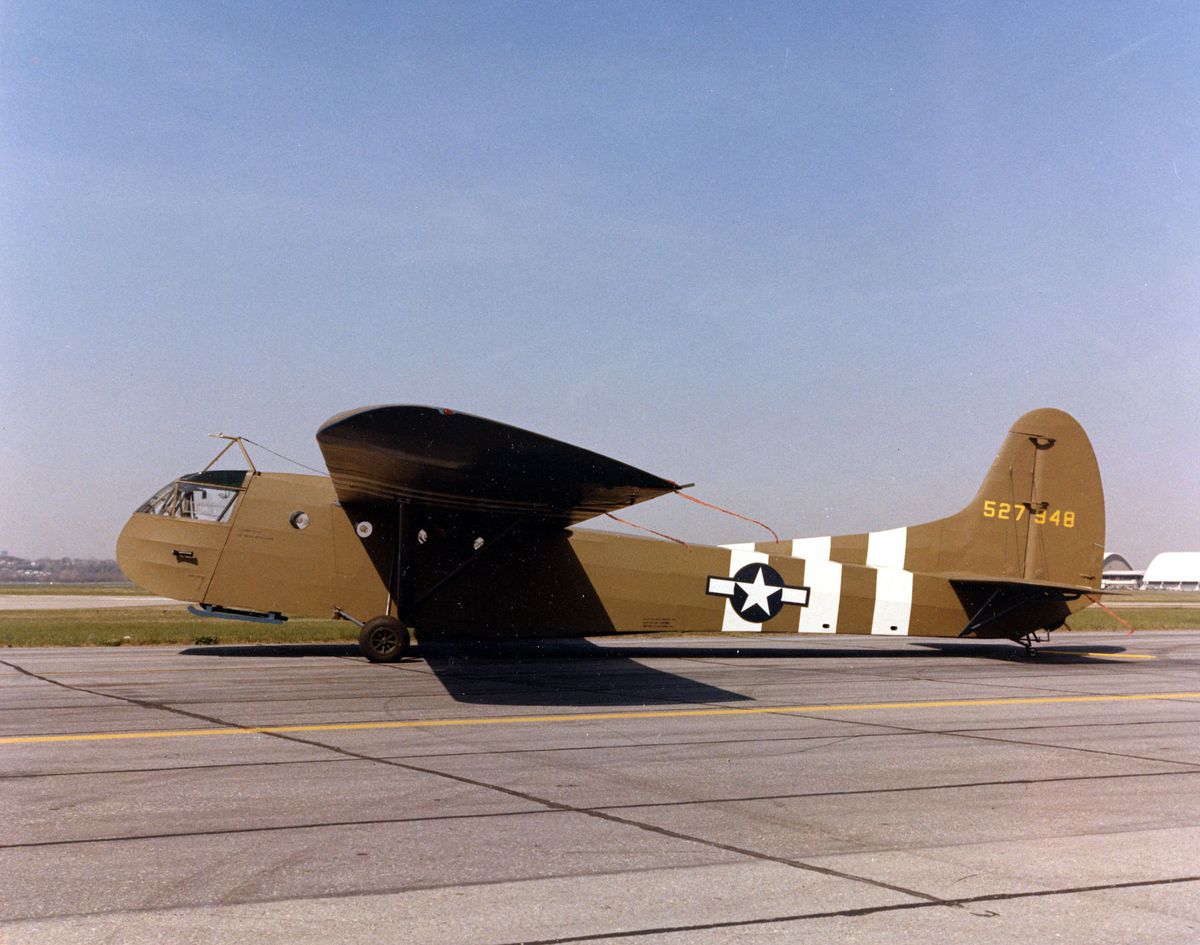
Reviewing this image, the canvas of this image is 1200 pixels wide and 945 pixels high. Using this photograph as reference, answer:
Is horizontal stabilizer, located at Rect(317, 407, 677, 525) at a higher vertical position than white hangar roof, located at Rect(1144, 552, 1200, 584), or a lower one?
lower

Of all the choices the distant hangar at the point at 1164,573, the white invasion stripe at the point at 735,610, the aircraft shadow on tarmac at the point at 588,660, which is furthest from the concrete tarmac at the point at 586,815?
the distant hangar at the point at 1164,573

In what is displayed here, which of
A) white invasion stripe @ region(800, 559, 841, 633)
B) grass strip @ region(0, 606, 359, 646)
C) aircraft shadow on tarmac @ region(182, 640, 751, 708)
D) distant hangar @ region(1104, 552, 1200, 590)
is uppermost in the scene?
distant hangar @ region(1104, 552, 1200, 590)

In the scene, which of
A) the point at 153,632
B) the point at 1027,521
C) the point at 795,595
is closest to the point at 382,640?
the point at 795,595

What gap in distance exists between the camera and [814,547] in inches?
750

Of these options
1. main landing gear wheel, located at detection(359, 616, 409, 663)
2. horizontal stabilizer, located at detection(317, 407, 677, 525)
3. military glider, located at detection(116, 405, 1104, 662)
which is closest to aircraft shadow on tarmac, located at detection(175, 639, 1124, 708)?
main landing gear wheel, located at detection(359, 616, 409, 663)

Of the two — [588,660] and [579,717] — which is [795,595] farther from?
[579,717]

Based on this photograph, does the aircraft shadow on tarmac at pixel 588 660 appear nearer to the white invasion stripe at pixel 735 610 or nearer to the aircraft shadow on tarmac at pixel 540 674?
the aircraft shadow on tarmac at pixel 540 674

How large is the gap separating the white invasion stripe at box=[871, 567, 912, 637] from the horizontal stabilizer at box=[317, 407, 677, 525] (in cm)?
588

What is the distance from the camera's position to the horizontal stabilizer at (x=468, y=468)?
9.73 m

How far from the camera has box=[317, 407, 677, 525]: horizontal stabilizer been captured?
9.73 m

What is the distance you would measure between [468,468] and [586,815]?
634 centimetres

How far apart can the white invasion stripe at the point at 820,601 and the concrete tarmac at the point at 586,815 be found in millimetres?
5052

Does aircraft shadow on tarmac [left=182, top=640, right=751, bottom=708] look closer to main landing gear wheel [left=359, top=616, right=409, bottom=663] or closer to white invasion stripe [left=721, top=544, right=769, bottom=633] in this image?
main landing gear wheel [left=359, top=616, right=409, bottom=663]

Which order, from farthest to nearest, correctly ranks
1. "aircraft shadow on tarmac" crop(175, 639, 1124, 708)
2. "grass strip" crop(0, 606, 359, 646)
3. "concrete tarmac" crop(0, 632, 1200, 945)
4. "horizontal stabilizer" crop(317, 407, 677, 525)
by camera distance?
"grass strip" crop(0, 606, 359, 646) → "aircraft shadow on tarmac" crop(175, 639, 1124, 708) → "horizontal stabilizer" crop(317, 407, 677, 525) → "concrete tarmac" crop(0, 632, 1200, 945)
